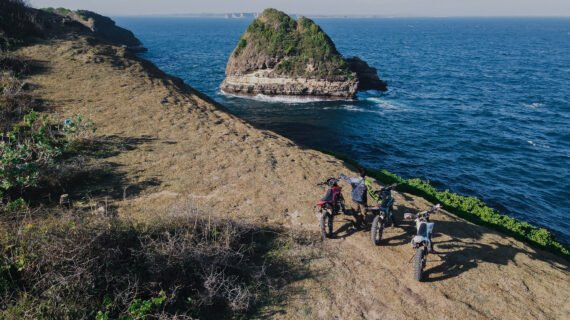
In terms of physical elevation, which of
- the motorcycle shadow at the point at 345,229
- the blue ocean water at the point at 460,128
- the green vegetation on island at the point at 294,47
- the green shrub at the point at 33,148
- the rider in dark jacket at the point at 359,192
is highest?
the green vegetation on island at the point at 294,47

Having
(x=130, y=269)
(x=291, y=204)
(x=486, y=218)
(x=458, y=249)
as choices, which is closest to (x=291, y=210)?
(x=291, y=204)

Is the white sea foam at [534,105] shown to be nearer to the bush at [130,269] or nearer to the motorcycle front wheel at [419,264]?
the motorcycle front wheel at [419,264]

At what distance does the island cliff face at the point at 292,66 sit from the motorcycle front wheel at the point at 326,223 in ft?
159

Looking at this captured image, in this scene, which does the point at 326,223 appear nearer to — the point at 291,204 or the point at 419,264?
the point at 291,204

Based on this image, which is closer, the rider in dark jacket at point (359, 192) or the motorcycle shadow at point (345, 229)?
the rider in dark jacket at point (359, 192)

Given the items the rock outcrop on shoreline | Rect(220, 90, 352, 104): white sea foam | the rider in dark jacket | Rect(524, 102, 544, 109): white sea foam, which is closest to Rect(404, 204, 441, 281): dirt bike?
the rock outcrop on shoreline

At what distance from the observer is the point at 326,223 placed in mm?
11039

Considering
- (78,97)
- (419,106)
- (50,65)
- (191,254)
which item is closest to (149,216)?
(191,254)

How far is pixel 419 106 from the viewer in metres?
54.7

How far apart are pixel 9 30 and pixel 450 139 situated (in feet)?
142

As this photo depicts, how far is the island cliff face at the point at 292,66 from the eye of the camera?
57.3m

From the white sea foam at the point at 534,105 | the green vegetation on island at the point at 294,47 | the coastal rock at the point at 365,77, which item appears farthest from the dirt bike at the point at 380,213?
the white sea foam at the point at 534,105

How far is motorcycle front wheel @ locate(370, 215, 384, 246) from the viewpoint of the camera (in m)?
10.6

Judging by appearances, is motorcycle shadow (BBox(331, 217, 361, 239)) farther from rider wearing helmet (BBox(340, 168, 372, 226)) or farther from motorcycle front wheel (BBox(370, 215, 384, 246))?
motorcycle front wheel (BBox(370, 215, 384, 246))
